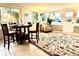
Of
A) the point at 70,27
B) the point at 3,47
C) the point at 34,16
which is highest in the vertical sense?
the point at 34,16

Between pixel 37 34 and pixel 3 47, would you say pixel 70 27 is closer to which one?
pixel 37 34

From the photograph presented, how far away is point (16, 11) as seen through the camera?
3662 mm

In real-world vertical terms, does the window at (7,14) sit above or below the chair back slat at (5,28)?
above

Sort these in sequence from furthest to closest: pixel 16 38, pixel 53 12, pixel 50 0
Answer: pixel 16 38 < pixel 53 12 < pixel 50 0

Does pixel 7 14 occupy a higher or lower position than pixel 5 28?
higher

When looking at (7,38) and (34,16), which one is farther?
(34,16)

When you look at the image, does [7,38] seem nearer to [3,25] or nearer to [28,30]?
[3,25]

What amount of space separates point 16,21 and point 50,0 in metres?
2.45

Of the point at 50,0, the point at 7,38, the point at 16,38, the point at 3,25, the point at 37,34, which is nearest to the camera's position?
the point at 50,0

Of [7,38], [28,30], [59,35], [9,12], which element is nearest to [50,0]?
[9,12]

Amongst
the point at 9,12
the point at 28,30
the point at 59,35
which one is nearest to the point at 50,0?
the point at 9,12

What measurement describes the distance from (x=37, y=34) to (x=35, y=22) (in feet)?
1.80

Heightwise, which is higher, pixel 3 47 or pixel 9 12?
pixel 9 12

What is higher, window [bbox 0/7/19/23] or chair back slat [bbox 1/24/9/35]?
window [bbox 0/7/19/23]
